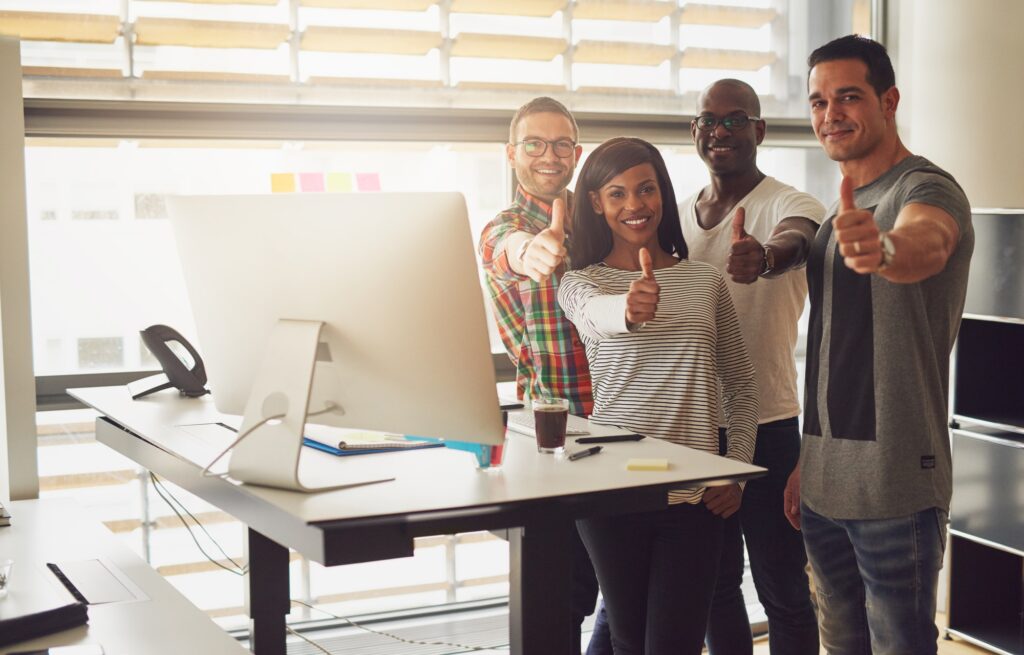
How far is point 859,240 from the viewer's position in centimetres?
174

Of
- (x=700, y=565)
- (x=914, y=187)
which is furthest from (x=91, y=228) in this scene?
(x=914, y=187)

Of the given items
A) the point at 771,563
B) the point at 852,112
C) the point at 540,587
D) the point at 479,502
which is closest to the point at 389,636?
the point at 771,563

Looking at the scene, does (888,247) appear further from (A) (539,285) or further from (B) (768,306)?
(A) (539,285)

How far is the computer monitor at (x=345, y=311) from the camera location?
157cm

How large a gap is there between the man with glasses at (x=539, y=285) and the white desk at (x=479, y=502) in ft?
1.69

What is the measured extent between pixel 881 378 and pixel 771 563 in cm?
75

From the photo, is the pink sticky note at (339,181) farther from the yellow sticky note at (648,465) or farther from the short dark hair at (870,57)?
the yellow sticky note at (648,465)

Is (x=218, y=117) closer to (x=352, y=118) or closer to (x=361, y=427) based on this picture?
(x=352, y=118)

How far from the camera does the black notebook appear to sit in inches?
62.9

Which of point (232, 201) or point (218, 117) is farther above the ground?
point (218, 117)

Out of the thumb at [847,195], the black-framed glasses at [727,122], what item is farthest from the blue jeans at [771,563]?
the thumb at [847,195]

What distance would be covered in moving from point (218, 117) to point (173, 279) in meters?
0.52

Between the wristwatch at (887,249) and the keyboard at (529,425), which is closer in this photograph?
the wristwatch at (887,249)

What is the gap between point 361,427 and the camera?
68.9 inches
